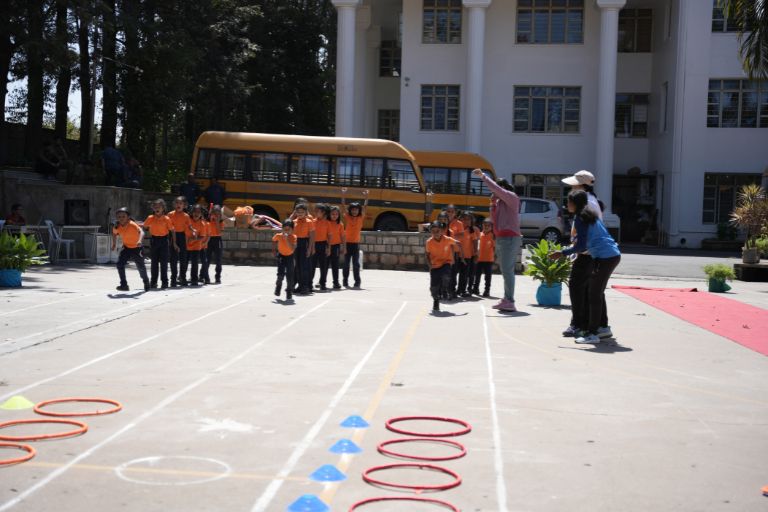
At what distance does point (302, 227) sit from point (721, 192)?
25907 millimetres

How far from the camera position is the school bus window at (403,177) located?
28.9 meters

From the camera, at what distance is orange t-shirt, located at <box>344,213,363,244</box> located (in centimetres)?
1852

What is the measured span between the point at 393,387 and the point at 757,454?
320cm

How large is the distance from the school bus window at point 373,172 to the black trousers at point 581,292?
17205mm

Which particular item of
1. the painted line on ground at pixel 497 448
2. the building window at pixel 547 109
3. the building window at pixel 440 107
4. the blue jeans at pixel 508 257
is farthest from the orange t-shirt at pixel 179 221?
the building window at pixel 547 109

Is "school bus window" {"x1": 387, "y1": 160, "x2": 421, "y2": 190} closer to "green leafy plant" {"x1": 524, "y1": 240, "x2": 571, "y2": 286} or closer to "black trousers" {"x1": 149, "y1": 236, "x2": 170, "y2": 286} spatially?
"black trousers" {"x1": 149, "y1": 236, "x2": 170, "y2": 286}

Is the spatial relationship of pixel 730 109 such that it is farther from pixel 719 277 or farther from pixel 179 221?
pixel 179 221

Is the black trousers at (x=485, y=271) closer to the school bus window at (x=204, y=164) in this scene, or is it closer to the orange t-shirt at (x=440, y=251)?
the orange t-shirt at (x=440, y=251)

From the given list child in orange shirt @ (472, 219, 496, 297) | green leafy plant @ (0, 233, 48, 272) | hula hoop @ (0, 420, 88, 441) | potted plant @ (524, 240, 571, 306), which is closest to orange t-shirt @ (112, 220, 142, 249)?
green leafy plant @ (0, 233, 48, 272)

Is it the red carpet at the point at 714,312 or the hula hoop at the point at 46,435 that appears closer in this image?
the hula hoop at the point at 46,435

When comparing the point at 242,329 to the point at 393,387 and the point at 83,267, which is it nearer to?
the point at 393,387

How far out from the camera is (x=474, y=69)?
38156mm

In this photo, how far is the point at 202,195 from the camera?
2844cm

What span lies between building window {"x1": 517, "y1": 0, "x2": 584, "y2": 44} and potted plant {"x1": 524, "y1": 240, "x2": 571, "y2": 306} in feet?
81.9
